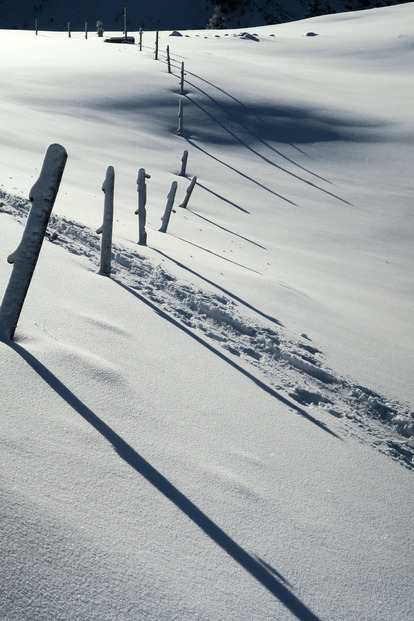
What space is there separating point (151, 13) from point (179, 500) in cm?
11628

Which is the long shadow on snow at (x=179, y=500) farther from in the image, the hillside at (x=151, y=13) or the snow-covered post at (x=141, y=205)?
the hillside at (x=151, y=13)

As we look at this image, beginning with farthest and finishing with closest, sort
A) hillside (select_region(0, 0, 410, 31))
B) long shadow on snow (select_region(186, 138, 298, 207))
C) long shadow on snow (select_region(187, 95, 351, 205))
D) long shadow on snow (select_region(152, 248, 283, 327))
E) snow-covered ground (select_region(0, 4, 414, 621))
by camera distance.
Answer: hillside (select_region(0, 0, 410, 31)), long shadow on snow (select_region(187, 95, 351, 205)), long shadow on snow (select_region(186, 138, 298, 207)), long shadow on snow (select_region(152, 248, 283, 327)), snow-covered ground (select_region(0, 4, 414, 621))

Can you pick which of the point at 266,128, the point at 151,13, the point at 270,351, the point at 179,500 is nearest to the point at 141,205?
the point at 270,351

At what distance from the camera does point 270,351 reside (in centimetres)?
A: 675

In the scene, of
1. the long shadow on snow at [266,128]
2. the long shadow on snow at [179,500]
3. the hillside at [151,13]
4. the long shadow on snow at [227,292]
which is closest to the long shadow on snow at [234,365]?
the long shadow on snow at [227,292]

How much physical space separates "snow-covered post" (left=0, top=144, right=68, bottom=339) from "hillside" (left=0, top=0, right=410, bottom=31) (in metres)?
105

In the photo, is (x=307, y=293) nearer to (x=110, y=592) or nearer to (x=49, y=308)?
(x=49, y=308)

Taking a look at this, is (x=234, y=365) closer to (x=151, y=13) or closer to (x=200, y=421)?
(x=200, y=421)

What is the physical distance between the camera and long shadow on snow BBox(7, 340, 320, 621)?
9.12 feet


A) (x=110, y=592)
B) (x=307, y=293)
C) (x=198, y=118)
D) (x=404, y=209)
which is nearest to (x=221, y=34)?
(x=198, y=118)

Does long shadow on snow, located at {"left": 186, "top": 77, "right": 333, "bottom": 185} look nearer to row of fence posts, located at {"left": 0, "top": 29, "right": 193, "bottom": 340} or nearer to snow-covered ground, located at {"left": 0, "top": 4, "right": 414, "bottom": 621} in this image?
snow-covered ground, located at {"left": 0, "top": 4, "right": 414, "bottom": 621}

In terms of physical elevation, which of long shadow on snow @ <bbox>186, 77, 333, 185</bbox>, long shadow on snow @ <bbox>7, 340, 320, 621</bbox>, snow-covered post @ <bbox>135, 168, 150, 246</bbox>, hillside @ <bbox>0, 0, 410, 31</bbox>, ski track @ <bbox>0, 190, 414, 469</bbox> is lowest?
ski track @ <bbox>0, 190, 414, 469</bbox>

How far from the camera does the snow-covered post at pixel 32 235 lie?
4000mm

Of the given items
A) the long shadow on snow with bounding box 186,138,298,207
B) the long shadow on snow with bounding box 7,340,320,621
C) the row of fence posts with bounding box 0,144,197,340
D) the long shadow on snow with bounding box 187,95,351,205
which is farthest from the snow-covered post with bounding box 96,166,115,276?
the long shadow on snow with bounding box 187,95,351,205
